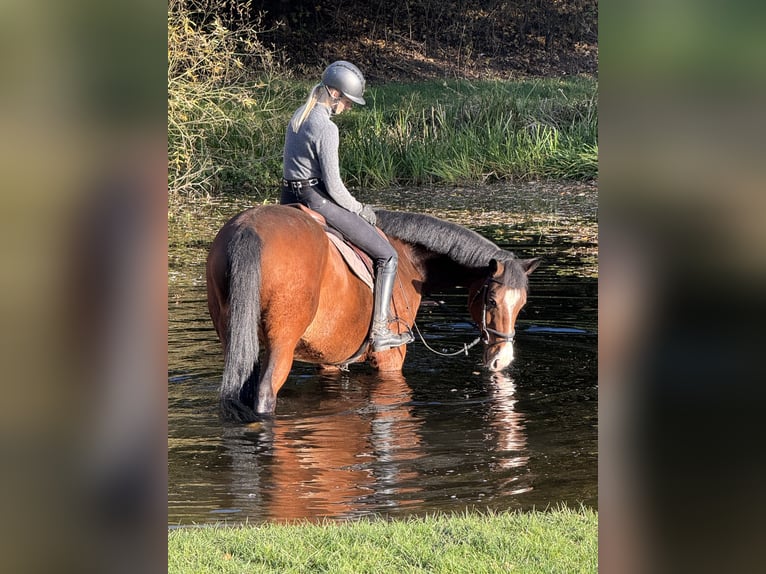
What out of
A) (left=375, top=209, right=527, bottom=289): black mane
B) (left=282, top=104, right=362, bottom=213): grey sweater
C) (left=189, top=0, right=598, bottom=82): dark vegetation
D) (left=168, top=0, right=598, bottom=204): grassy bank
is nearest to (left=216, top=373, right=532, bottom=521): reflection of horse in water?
(left=375, top=209, right=527, bottom=289): black mane

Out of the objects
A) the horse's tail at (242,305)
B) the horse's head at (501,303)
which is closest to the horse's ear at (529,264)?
the horse's head at (501,303)

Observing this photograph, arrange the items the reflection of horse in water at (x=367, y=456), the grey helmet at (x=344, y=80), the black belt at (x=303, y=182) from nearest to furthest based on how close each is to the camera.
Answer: the reflection of horse in water at (x=367, y=456)
the grey helmet at (x=344, y=80)
the black belt at (x=303, y=182)

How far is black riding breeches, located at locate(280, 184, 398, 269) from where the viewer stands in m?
6.53

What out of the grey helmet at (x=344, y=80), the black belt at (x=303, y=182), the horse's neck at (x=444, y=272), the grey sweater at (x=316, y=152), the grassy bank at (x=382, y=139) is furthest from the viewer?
the grassy bank at (x=382, y=139)

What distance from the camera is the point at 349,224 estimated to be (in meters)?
6.64

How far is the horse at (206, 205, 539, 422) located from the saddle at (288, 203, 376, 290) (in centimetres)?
4

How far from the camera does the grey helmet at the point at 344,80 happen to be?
6.20m

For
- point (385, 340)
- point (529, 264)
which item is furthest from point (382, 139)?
point (385, 340)

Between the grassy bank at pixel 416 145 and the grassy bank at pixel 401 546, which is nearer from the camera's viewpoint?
the grassy bank at pixel 401 546

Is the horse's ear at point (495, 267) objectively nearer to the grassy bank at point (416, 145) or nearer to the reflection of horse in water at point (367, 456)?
the reflection of horse in water at point (367, 456)

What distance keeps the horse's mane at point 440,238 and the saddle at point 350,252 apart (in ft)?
1.42

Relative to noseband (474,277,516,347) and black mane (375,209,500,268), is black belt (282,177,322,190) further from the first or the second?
noseband (474,277,516,347)

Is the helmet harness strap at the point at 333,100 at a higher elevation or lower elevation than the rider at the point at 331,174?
higher
